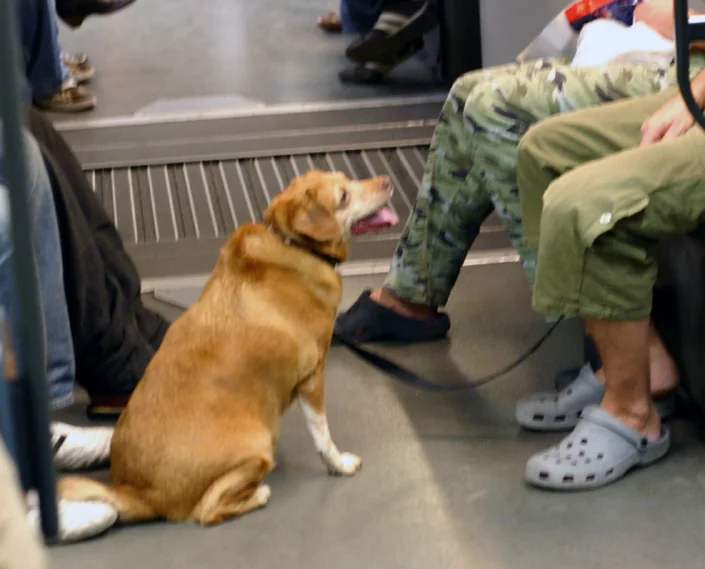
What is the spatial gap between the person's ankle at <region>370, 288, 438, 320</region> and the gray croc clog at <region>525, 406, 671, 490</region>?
0.63 metres

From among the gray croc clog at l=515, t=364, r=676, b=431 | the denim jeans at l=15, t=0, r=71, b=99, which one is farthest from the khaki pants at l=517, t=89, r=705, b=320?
the denim jeans at l=15, t=0, r=71, b=99

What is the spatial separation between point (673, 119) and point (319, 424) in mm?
823

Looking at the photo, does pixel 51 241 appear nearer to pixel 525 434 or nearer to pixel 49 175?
pixel 49 175

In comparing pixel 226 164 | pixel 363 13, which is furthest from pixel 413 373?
pixel 363 13

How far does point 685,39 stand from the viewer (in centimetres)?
125

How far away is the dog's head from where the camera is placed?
1.87 metres


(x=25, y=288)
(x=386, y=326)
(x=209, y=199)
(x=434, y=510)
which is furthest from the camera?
(x=209, y=199)

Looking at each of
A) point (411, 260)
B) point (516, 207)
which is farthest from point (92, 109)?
point (516, 207)

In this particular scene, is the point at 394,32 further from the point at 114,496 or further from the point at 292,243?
the point at 114,496

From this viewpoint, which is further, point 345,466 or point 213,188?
point 213,188

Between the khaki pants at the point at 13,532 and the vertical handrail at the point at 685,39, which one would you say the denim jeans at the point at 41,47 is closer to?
the vertical handrail at the point at 685,39

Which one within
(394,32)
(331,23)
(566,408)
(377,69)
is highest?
(566,408)

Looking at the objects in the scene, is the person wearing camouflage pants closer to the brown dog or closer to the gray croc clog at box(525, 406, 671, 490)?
the brown dog

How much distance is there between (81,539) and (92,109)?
2873 millimetres
